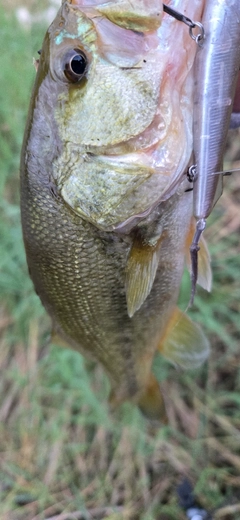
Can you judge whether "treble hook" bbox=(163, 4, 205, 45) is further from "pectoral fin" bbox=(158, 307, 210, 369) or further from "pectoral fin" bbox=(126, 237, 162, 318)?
"pectoral fin" bbox=(158, 307, 210, 369)

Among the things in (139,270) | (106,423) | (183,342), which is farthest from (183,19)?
(106,423)

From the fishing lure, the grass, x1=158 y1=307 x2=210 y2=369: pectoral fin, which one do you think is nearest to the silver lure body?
the fishing lure

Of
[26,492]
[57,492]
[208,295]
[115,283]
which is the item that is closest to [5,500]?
[26,492]

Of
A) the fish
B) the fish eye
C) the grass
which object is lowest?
the grass

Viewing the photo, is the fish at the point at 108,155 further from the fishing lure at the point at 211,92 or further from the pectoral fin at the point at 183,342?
the pectoral fin at the point at 183,342

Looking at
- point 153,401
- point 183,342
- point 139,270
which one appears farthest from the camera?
point 153,401

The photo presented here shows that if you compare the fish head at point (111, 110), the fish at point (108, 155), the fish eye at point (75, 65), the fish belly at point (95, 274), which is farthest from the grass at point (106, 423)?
the fish eye at point (75, 65)

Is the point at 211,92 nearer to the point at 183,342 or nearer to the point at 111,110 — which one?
the point at 111,110
